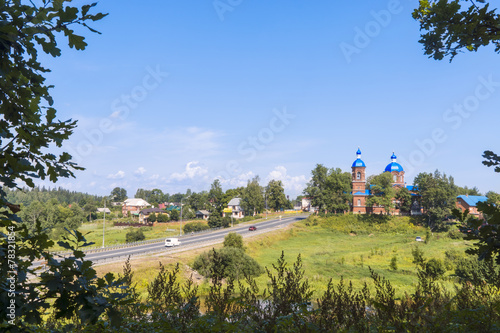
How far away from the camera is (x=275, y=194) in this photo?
9919cm

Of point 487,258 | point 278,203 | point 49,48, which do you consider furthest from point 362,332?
point 278,203

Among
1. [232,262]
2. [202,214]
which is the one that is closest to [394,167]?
[232,262]

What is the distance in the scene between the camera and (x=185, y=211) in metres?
88.8

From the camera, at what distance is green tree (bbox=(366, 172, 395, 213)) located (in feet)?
201

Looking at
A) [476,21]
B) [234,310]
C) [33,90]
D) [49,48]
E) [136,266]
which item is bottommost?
[136,266]

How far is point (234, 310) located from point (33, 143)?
12.8 ft

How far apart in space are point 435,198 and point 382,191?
9.22 meters

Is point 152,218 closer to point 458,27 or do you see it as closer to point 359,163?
point 359,163

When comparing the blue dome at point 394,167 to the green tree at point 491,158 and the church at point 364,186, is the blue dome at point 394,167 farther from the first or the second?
the green tree at point 491,158

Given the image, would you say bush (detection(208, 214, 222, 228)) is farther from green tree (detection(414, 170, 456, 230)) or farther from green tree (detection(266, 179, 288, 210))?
green tree (detection(414, 170, 456, 230))

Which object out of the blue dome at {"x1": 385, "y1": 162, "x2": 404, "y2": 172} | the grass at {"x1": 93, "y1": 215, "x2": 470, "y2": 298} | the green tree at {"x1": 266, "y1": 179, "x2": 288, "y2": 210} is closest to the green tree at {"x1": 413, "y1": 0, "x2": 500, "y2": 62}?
the grass at {"x1": 93, "y1": 215, "x2": 470, "y2": 298}

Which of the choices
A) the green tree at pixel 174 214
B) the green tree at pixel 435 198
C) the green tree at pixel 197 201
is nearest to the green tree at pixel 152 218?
the green tree at pixel 174 214

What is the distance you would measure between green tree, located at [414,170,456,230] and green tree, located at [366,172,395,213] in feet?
18.7

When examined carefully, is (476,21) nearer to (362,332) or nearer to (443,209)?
(362,332)
